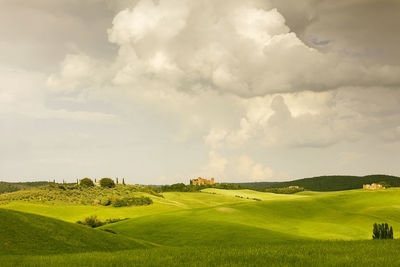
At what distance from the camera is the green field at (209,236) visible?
74.3 feet

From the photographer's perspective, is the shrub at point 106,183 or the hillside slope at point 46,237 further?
the shrub at point 106,183

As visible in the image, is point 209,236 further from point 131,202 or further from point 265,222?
point 131,202

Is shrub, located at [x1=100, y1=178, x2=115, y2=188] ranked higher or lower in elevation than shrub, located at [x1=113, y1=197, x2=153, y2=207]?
higher

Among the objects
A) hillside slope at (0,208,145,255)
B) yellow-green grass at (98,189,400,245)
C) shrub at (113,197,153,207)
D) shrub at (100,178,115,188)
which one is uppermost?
shrub at (100,178,115,188)

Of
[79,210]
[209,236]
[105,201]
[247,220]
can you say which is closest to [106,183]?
[105,201]

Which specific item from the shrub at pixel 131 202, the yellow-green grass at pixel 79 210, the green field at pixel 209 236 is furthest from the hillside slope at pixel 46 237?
the shrub at pixel 131 202

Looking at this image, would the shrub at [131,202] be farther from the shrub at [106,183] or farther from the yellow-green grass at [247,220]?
the shrub at [106,183]

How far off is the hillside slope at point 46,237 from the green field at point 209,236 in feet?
0.28

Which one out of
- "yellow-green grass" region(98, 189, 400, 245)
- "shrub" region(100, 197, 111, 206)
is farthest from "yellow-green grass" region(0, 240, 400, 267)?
"shrub" region(100, 197, 111, 206)

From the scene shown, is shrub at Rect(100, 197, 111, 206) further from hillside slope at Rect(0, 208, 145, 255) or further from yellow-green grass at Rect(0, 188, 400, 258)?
hillside slope at Rect(0, 208, 145, 255)

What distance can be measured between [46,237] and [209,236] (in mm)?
31581

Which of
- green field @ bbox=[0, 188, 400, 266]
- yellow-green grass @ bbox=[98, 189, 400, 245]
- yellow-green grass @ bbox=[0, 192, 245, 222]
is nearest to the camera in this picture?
green field @ bbox=[0, 188, 400, 266]

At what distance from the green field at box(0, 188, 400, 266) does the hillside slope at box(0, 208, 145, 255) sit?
8cm

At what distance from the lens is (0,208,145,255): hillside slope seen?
33188 mm
